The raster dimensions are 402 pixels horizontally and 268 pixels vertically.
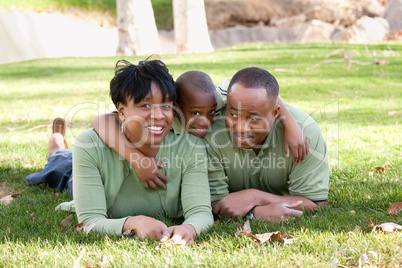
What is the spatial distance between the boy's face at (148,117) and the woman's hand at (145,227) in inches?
20.8

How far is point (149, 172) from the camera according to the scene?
134 inches

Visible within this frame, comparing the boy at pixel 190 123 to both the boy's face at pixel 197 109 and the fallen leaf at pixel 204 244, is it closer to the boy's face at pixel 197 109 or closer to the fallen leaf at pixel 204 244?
the boy's face at pixel 197 109

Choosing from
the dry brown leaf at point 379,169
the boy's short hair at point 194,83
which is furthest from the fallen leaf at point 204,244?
the dry brown leaf at point 379,169

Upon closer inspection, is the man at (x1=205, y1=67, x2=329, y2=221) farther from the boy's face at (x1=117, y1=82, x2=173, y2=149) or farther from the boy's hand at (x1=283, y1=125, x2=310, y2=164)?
the boy's face at (x1=117, y1=82, x2=173, y2=149)

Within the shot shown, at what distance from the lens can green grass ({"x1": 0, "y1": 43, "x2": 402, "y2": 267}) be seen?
2.84 metres

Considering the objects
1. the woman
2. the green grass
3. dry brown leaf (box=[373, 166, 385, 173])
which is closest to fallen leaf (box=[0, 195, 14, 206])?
the green grass

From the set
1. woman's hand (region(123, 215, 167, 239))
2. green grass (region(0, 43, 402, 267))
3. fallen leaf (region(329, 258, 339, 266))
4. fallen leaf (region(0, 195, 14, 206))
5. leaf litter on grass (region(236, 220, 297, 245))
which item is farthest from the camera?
fallen leaf (region(0, 195, 14, 206))

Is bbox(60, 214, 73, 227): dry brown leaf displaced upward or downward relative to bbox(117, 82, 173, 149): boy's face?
downward

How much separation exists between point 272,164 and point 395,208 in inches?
35.9

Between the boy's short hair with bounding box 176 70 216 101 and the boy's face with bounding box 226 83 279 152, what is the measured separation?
268 mm

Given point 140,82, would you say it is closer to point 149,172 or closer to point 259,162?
point 149,172

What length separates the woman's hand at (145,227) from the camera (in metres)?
3.12

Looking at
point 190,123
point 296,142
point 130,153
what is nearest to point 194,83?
point 190,123

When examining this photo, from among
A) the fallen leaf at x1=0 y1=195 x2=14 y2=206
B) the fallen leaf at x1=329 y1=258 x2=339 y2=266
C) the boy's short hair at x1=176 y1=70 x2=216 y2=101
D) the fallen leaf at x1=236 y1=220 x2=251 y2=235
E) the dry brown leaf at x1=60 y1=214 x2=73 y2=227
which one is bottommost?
the fallen leaf at x1=0 y1=195 x2=14 y2=206
